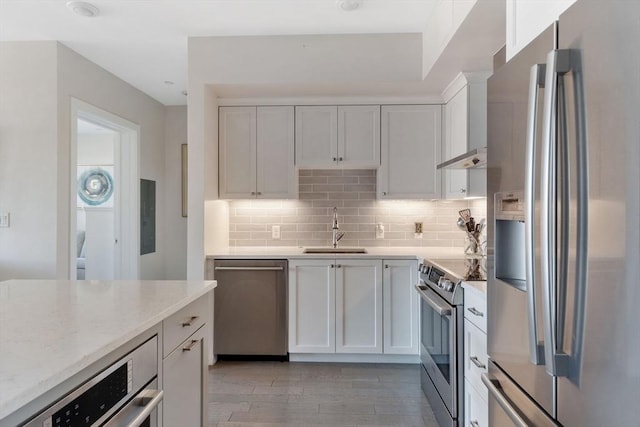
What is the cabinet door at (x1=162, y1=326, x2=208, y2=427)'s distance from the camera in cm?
135

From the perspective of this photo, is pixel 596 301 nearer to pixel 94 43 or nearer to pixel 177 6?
pixel 177 6

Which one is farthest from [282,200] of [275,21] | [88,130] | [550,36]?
[88,130]

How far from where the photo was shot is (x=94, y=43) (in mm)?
3068

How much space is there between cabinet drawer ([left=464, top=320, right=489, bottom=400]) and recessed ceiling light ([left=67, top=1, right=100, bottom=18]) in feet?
10.4

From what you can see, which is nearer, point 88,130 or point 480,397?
point 480,397

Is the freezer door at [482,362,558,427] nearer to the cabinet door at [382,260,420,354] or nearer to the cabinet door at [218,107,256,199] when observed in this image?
the cabinet door at [382,260,420,354]

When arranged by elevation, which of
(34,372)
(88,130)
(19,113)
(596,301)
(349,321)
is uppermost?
(88,130)

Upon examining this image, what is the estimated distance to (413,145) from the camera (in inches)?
127

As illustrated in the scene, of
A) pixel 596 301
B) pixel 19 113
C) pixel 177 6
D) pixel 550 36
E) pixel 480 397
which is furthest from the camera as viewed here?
pixel 19 113

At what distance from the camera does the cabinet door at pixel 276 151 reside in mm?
3248

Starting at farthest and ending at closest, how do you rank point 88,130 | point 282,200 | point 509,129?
1. point 88,130
2. point 282,200
3. point 509,129

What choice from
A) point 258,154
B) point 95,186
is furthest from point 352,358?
point 95,186

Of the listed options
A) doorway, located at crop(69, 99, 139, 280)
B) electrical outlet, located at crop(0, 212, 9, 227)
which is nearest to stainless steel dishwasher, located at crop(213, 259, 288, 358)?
doorway, located at crop(69, 99, 139, 280)

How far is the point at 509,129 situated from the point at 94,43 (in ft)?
11.1
